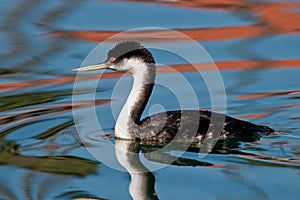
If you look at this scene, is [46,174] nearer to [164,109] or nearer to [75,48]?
[164,109]

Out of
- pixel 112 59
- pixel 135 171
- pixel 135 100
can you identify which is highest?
pixel 112 59

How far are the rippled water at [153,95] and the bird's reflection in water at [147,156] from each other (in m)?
0.03

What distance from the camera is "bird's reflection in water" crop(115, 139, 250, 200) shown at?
9.41 m

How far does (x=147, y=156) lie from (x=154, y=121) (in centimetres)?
46

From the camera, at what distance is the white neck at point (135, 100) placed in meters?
10.7

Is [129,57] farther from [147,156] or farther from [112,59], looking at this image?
[147,156]

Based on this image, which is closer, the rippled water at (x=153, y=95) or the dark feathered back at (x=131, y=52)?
the rippled water at (x=153, y=95)

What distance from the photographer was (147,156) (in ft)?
33.7

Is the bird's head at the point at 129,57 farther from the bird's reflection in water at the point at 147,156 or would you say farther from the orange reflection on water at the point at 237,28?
the orange reflection on water at the point at 237,28

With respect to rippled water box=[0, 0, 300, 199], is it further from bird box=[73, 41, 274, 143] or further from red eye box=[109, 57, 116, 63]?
red eye box=[109, 57, 116, 63]

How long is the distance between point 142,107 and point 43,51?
12.4 ft

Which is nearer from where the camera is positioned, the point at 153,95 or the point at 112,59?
the point at 112,59

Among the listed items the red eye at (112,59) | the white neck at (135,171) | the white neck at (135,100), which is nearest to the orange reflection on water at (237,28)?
the red eye at (112,59)

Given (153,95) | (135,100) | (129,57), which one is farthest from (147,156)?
(153,95)
